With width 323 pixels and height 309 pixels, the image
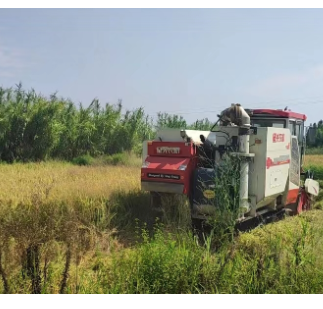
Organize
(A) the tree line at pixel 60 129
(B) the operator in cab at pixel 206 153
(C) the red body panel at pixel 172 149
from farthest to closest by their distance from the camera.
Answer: (A) the tree line at pixel 60 129 < (B) the operator in cab at pixel 206 153 < (C) the red body panel at pixel 172 149

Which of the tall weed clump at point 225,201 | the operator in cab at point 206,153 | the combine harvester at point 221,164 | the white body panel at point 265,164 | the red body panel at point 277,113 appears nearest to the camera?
the tall weed clump at point 225,201

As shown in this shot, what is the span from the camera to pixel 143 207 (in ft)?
22.9

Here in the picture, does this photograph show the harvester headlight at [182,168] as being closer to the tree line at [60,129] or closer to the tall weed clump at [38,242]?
the tall weed clump at [38,242]

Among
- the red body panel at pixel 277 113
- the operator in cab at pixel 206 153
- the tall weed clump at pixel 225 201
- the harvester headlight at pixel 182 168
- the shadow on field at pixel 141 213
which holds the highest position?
the red body panel at pixel 277 113

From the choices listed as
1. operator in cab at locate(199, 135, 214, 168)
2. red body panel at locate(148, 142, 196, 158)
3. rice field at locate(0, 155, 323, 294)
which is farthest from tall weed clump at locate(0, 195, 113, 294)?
operator in cab at locate(199, 135, 214, 168)

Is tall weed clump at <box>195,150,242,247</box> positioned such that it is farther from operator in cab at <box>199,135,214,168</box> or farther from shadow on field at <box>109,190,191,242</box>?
shadow on field at <box>109,190,191,242</box>

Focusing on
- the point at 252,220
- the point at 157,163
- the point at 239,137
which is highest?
the point at 239,137

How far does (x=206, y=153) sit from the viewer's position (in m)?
6.95

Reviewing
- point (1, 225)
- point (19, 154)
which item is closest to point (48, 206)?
point (1, 225)

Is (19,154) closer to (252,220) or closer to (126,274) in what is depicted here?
(252,220)

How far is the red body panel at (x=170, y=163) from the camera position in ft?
20.6

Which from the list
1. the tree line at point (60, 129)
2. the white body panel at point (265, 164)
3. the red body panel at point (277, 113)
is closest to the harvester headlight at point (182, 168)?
the white body panel at point (265, 164)

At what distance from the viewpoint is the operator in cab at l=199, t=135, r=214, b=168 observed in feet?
22.0
